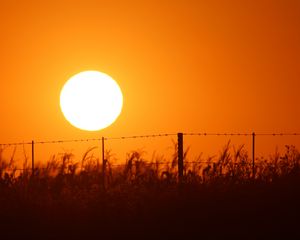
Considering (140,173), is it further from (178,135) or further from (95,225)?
(95,225)

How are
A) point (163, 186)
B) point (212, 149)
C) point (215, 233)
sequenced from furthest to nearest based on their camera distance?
point (212, 149), point (163, 186), point (215, 233)

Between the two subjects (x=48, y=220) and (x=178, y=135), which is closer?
(x=48, y=220)

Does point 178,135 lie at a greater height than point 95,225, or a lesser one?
greater

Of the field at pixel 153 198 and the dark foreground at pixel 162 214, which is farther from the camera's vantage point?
the field at pixel 153 198

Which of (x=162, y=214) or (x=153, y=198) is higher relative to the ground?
(x=153, y=198)

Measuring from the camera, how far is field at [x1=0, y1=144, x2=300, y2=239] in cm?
1202

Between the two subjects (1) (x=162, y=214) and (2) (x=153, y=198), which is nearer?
(1) (x=162, y=214)

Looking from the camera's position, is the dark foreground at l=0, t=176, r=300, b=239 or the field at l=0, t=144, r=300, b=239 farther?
the field at l=0, t=144, r=300, b=239

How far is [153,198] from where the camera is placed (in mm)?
13469

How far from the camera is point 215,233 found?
38.8 ft

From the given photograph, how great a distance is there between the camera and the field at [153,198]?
12016 mm

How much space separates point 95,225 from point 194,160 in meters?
4.44

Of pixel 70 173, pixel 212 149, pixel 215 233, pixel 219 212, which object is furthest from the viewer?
pixel 212 149

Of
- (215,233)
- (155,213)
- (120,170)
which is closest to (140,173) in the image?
(120,170)
